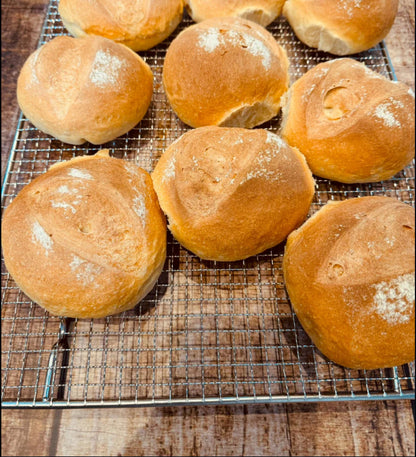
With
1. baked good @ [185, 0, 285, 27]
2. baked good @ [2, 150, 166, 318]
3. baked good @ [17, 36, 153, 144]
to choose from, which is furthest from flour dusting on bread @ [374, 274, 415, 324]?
baked good @ [185, 0, 285, 27]

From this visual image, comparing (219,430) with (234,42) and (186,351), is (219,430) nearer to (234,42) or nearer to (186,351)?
(186,351)

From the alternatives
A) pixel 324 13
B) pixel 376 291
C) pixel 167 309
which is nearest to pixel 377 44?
pixel 324 13

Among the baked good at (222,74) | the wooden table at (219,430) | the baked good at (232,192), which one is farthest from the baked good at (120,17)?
the wooden table at (219,430)

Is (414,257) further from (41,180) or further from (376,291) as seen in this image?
(41,180)

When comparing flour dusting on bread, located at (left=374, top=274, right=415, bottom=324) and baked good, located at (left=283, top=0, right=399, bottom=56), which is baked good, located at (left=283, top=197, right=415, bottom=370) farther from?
baked good, located at (left=283, top=0, right=399, bottom=56)

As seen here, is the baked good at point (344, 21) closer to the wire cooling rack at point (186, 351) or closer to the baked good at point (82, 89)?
the baked good at point (82, 89)

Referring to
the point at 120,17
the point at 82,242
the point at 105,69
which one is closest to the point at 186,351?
the point at 82,242
